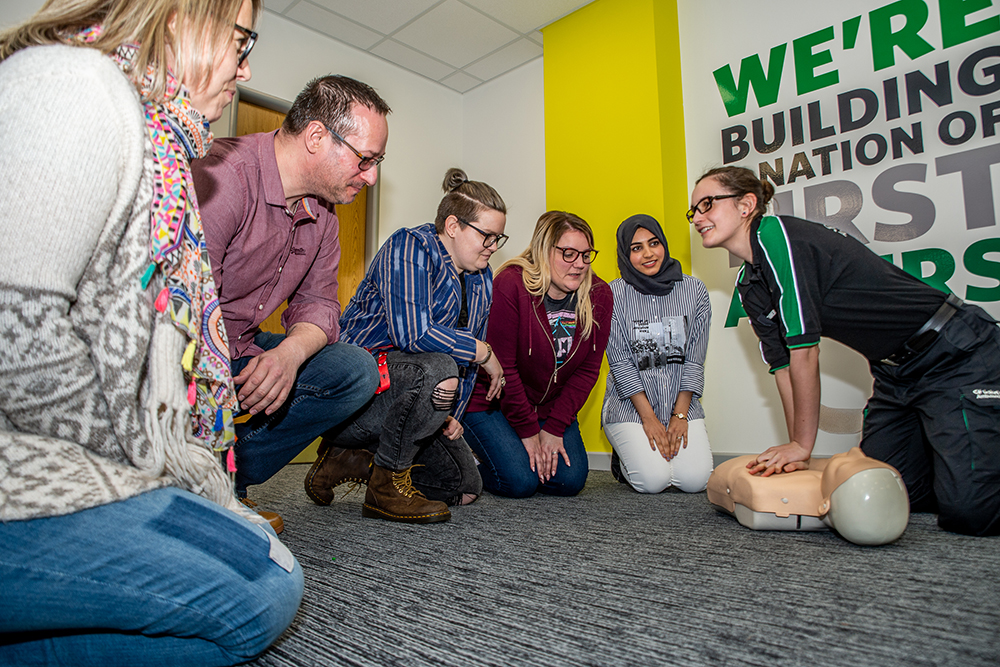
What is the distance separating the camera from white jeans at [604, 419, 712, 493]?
90.0 inches

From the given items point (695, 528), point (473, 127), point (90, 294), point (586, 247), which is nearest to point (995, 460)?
point (695, 528)

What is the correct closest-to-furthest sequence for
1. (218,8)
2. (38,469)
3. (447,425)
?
(38,469) → (218,8) → (447,425)

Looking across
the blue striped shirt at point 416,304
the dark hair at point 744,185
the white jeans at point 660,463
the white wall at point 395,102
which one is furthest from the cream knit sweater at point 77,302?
the white wall at point 395,102

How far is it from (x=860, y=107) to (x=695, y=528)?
2241 millimetres

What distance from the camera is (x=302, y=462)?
364 centimetres

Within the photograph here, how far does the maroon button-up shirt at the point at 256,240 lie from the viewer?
1.29m

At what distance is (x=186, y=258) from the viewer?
74 cm

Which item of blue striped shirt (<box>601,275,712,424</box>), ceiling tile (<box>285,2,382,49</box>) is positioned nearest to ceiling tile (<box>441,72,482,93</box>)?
ceiling tile (<box>285,2,382,49</box>)

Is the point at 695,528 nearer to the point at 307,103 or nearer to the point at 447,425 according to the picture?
the point at 447,425

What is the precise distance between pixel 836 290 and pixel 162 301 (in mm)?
1668

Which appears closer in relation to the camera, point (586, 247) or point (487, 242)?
point (487, 242)

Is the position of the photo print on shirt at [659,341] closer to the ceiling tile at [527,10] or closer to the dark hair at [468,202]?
the dark hair at [468,202]

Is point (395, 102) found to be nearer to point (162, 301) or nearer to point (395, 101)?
point (395, 101)

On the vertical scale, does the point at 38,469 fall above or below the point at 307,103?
below
